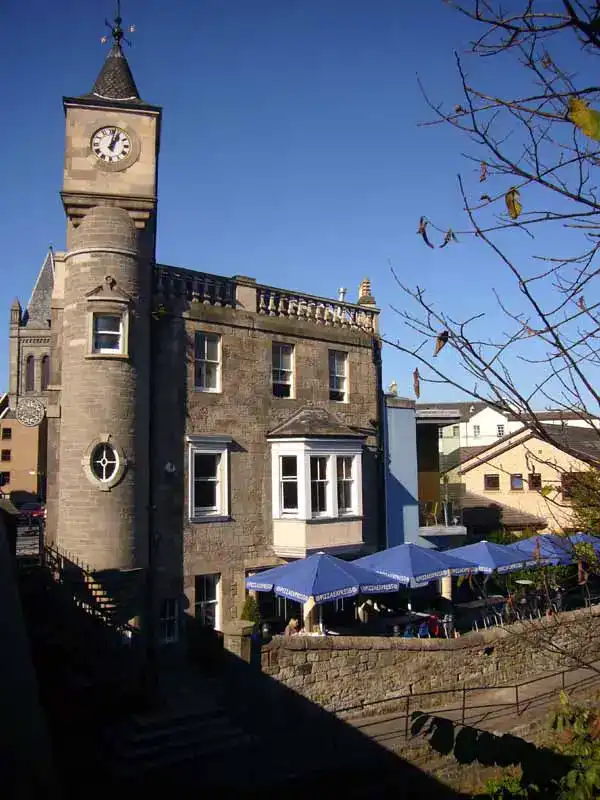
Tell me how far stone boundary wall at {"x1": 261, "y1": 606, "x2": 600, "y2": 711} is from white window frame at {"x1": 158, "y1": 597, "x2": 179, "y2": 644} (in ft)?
13.7

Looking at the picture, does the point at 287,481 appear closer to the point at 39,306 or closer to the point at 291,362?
the point at 291,362

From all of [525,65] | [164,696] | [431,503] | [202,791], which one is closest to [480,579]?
[431,503]

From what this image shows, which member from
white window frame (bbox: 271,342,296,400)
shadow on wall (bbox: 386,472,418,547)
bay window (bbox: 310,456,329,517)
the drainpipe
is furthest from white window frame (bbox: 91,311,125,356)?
shadow on wall (bbox: 386,472,418,547)

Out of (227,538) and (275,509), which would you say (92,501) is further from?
(275,509)

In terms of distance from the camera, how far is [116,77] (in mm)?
19469

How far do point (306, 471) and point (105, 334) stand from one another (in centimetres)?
657

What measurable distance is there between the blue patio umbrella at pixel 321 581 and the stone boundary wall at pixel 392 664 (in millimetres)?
980

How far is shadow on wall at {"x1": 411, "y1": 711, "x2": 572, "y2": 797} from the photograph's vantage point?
179 inches

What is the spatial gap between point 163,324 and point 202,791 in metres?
11.1

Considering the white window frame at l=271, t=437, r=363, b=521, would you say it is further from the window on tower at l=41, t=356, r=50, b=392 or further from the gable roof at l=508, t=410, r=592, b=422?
the window on tower at l=41, t=356, r=50, b=392

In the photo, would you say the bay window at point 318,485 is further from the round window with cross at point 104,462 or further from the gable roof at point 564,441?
the round window with cross at point 104,462

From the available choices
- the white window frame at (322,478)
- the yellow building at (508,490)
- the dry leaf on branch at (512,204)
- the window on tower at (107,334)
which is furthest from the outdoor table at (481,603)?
the dry leaf on branch at (512,204)

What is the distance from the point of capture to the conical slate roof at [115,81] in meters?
19.1

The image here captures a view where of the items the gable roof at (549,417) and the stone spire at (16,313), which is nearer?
the gable roof at (549,417)
